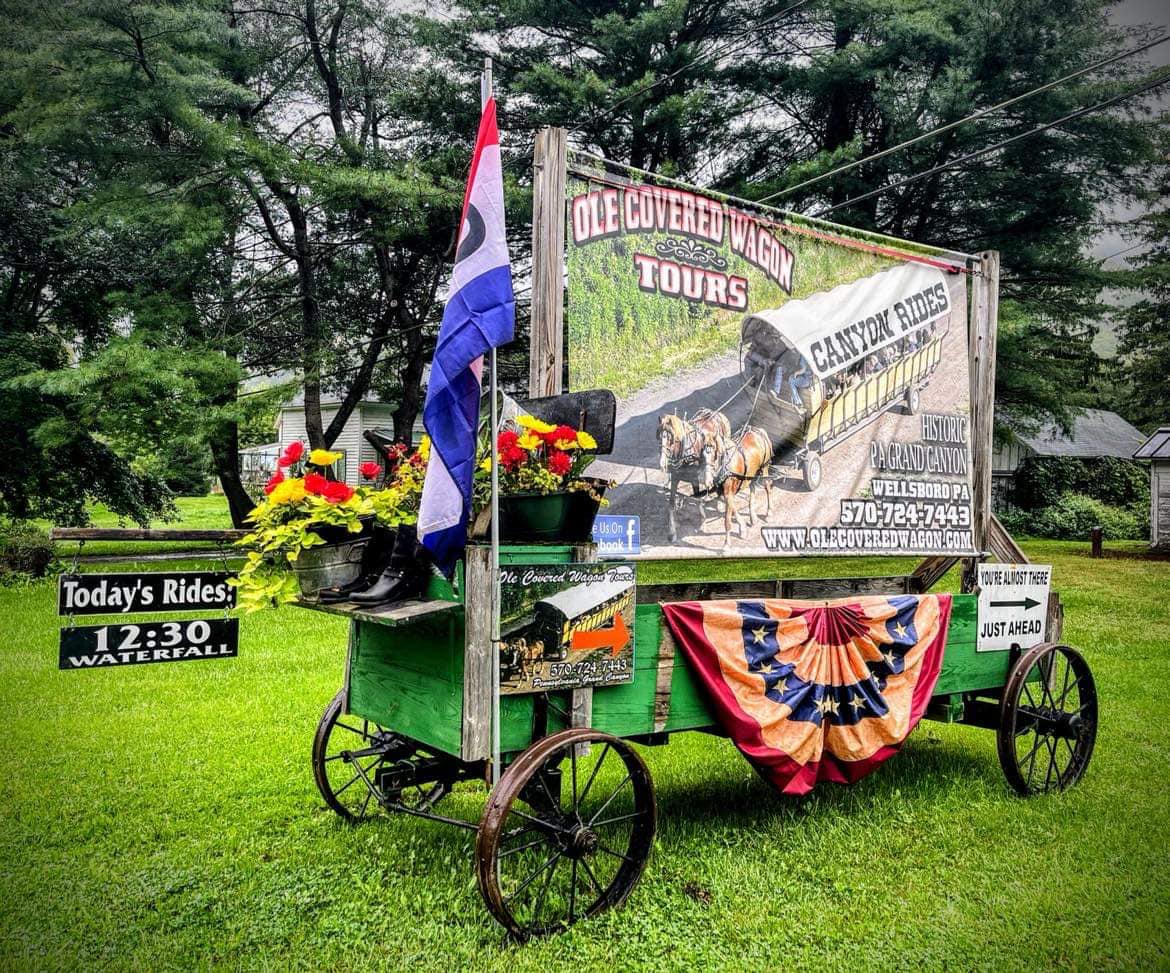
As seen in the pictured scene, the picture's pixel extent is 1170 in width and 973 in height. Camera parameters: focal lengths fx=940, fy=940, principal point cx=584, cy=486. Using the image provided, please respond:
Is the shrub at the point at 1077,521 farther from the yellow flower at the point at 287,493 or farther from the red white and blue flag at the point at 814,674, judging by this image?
the yellow flower at the point at 287,493

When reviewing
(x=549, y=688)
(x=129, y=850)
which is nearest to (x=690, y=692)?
(x=549, y=688)

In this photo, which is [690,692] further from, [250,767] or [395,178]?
[395,178]

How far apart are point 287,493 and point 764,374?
2862mm

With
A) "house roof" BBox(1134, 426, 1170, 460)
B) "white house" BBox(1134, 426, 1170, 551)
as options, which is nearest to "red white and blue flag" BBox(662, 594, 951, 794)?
"house roof" BBox(1134, 426, 1170, 460)

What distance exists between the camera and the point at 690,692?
4172 mm

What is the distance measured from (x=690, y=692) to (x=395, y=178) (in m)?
12.2

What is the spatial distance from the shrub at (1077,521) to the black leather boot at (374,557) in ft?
85.5

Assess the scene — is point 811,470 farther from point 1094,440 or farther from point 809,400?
point 1094,440

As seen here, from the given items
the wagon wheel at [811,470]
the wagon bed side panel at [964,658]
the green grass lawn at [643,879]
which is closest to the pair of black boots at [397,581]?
the green grass lawn at [643,879]

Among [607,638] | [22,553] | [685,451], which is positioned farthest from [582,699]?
[22,553]

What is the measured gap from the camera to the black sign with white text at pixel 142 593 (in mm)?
3439

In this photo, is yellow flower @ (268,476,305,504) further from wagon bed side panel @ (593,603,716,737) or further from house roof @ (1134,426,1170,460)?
house roof @ (1134,426,1170,460)

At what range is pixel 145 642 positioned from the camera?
11.8 feet

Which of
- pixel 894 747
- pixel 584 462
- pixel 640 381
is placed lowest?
pixel 894 747
